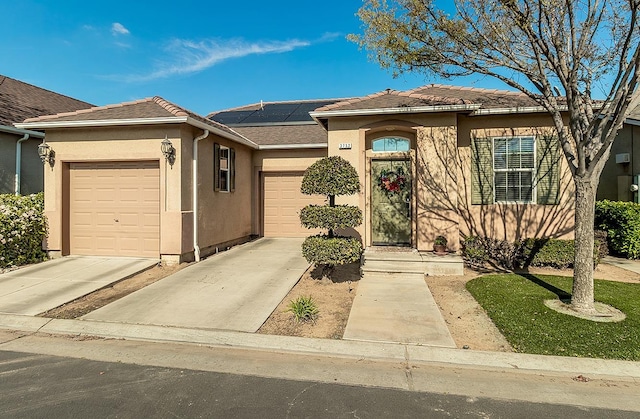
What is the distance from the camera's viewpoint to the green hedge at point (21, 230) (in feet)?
25.9

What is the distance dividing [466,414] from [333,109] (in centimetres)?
715

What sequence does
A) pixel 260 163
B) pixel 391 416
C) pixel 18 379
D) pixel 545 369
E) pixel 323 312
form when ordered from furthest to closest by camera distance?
pixel 260 163, pixel 323 312, pixel 545 369, pixel 18 379, pixel 391 416

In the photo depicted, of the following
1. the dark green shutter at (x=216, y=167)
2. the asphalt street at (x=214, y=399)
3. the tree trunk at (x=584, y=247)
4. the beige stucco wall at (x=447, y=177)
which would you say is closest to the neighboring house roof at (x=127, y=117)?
Result: the dark green shutter at (x=216, y=167)

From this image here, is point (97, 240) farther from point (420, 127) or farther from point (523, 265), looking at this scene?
point (523, 265)

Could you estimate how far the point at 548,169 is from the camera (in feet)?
28.5

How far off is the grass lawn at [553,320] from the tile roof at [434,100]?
432cm

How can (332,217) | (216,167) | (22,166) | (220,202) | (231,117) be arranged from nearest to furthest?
1. (332,217)
2. (216,167)
3. (220,202)
4. (22,166)
5. (231,117)

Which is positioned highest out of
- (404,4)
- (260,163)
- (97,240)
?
(404,4)

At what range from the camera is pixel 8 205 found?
820 centimetres

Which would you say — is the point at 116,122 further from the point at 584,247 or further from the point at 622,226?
the point at 622,226

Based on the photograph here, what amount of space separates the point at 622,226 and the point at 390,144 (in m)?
6.45

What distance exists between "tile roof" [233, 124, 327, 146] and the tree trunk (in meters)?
8.14

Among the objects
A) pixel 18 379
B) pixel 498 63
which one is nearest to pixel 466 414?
pixel 18 379

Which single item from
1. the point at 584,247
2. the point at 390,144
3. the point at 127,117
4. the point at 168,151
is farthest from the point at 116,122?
the point at 584,247
